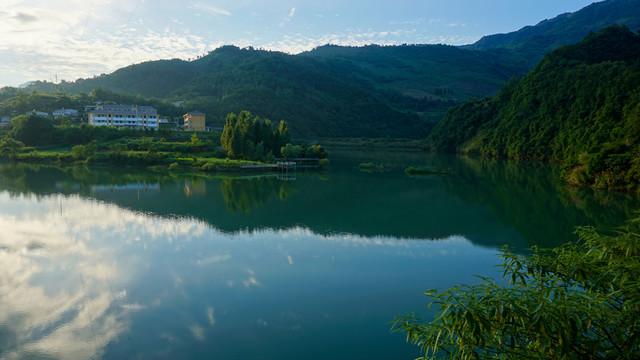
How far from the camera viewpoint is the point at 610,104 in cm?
4150

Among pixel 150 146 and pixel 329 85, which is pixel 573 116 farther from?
pixel 329 85

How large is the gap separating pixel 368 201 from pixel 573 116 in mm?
40566

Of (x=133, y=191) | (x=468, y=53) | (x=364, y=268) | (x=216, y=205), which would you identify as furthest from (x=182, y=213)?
(x=468, y=53)

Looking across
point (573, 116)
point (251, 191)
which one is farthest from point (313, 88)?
point (251, 191)

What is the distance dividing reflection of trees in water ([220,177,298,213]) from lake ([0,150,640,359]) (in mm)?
217

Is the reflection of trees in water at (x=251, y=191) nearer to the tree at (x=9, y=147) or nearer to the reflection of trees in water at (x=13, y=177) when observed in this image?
the reflection of trees in water at (x=13, y=177)

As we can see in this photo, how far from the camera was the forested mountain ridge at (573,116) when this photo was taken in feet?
94.8

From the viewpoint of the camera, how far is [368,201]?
26125 mm

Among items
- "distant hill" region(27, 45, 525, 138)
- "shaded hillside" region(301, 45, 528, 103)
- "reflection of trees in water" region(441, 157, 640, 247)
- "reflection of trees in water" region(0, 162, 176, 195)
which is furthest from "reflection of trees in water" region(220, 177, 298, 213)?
"shaded hillside" region(301, 45, 528, 103)

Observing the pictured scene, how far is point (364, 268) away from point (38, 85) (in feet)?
494

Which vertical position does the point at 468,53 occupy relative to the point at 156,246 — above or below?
above

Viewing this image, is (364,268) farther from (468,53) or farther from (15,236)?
(468,53)

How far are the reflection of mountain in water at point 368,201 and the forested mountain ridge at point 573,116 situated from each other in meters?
3.39

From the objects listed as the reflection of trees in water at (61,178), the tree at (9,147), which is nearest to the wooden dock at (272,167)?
the reflection of trees in water at (61,178)
